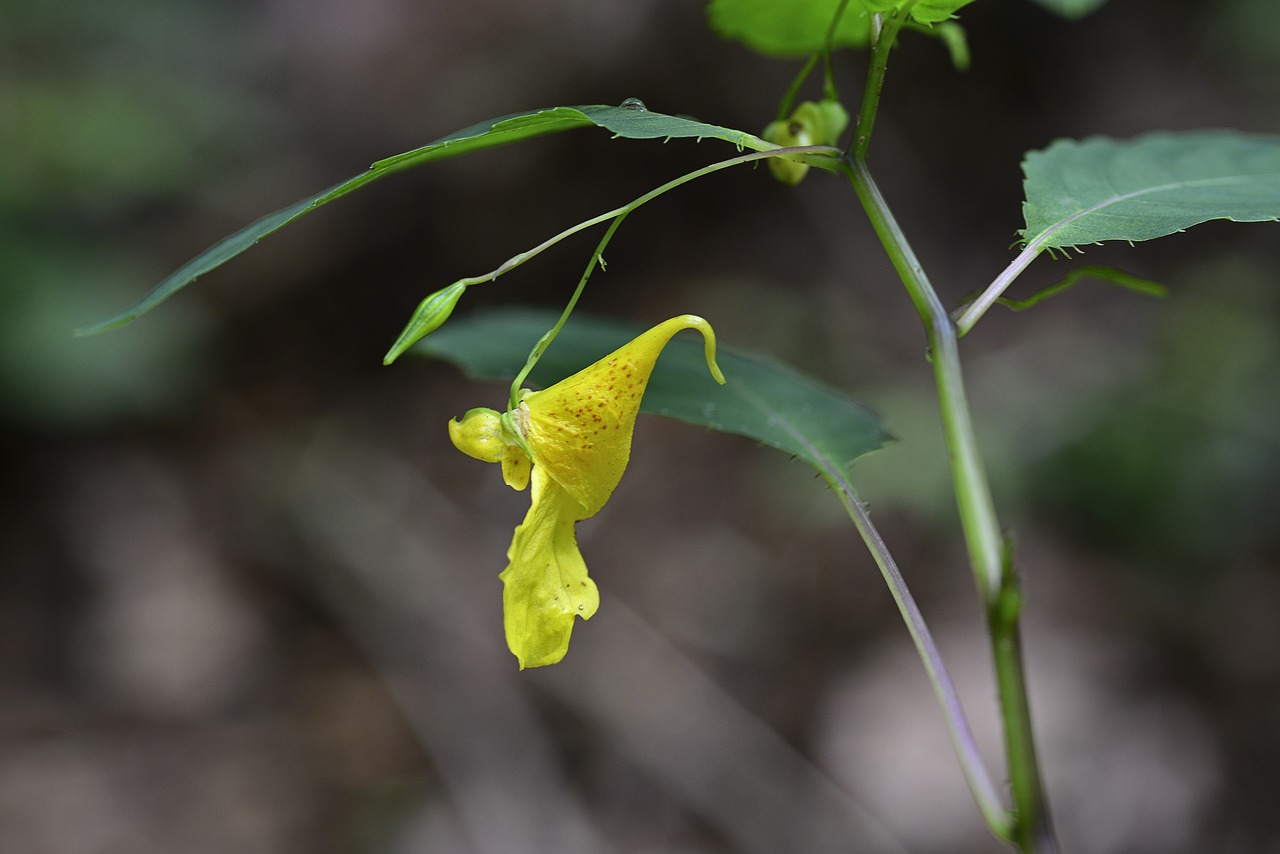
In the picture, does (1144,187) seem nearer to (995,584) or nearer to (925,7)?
(925,7)

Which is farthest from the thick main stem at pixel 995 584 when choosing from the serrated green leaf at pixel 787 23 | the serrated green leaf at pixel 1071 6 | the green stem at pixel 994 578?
the serrated green leaf at pixel 1071 6

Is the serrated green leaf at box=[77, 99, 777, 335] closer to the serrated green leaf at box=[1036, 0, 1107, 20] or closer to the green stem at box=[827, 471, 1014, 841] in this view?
the green stem at box=[827, 471, 1014, 841]

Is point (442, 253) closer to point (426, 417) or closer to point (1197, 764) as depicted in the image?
point (426, 417)

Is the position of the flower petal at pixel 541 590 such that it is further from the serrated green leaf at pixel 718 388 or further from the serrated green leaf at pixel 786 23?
the serrated green leaf at pixel 786 23

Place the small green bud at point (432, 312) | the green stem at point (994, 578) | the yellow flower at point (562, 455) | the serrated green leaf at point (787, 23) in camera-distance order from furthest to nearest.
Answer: the serrated green leaf at point (787, 23) < the yellow flower at point (562, 455) < the small green bud at point (432, 312) < the green stem at point (994, 578)

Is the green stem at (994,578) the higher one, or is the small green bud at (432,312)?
→ the small green bud at (432,312)

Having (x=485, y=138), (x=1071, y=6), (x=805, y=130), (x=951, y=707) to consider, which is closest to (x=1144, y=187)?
(x=1071, y=6)

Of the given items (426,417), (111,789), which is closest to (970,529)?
(111,789)
